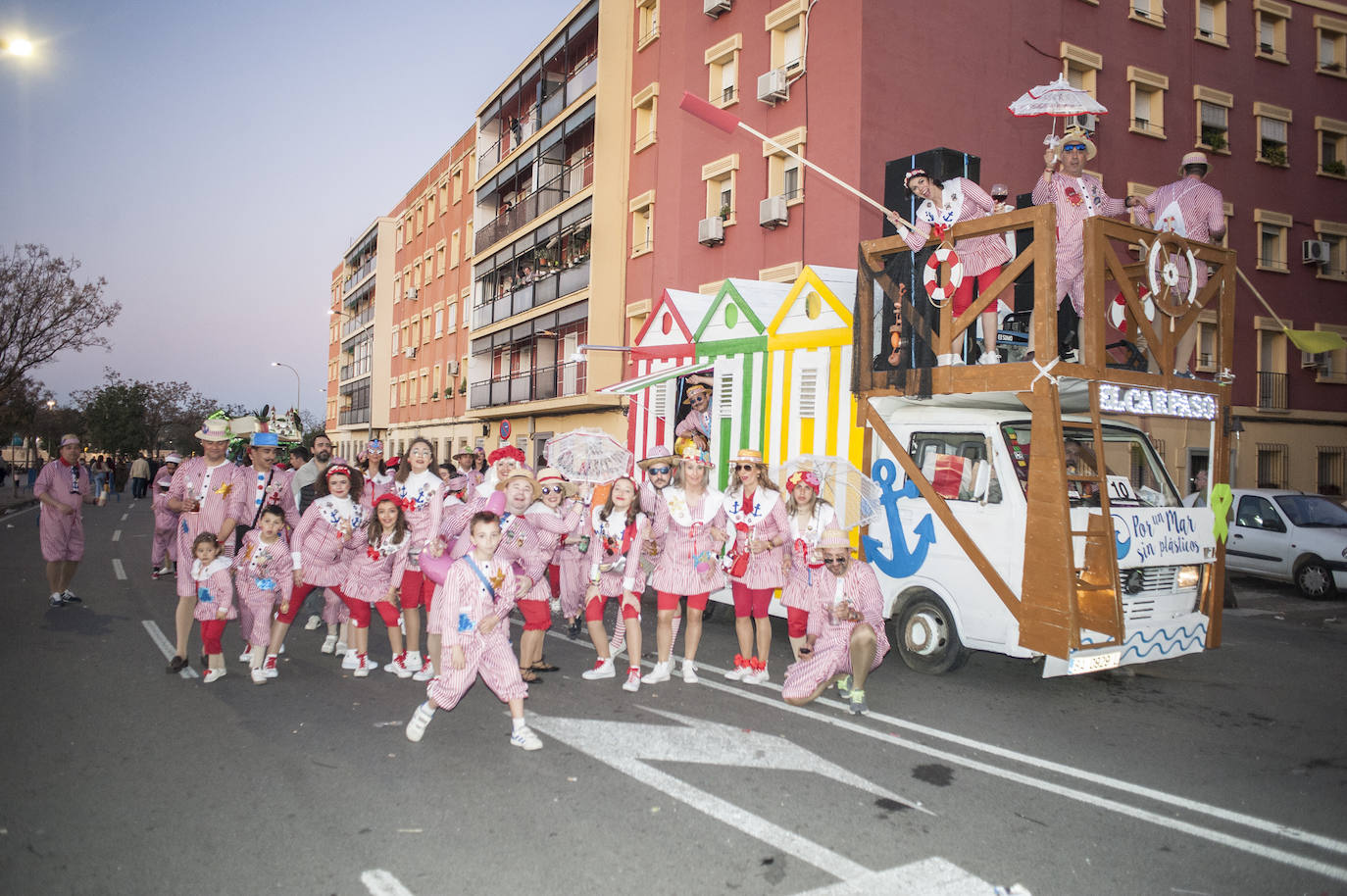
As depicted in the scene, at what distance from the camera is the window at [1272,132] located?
24438mm

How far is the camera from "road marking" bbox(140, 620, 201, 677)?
6.96 meters

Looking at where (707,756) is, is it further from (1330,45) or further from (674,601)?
(1330,45)

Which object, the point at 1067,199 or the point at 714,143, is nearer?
the point at 1067,199

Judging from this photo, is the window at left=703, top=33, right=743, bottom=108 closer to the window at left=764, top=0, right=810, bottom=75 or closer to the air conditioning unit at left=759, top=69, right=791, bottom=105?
the window at left=764, top=0, right=810, bottom=75

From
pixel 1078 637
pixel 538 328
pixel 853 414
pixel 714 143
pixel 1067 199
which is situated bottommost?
pixel 1078 637

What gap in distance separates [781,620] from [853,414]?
113 inches

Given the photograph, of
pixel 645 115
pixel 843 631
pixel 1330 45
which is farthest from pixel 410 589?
pixel 1330 45

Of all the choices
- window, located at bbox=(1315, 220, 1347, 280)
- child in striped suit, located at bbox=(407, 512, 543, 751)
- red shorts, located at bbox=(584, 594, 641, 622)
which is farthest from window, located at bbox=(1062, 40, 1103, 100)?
child in striped suit, located at bbox=(407, 512, 543, 751)

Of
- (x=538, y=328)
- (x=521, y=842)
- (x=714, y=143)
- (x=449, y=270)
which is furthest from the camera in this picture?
(x=449, y=270)

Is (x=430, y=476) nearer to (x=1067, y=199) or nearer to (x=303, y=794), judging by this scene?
(x=303, y=794)

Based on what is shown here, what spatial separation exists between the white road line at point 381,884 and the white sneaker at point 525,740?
61.9 inches

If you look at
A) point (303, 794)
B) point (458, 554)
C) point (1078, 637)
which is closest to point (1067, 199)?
point (1078, 637)

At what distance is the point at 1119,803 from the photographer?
4.56 metres

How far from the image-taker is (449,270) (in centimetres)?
A: 4291
